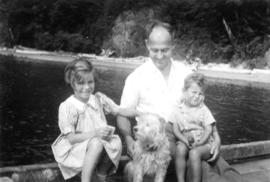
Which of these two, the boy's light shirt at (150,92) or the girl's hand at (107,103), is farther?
the boy's light shirt at (150,92)

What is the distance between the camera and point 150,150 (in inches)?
158

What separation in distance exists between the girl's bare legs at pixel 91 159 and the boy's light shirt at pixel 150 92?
0.76 m

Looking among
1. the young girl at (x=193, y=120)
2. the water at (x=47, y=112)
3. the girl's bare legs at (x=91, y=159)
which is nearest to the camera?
the girl's bare legs at (x=91, y=159)

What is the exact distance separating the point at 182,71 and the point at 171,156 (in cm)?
95

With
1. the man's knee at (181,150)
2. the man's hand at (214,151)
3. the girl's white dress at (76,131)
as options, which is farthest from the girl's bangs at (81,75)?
the man's hand at (214,151)

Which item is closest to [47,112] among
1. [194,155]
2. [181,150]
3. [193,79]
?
[193,79]

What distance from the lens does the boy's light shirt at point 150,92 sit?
4305 millimetres

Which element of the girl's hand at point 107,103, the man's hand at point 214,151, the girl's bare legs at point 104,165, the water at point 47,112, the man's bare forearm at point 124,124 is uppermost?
the girl's hand at point 107,103

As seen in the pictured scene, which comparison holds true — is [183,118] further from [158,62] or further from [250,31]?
[250,31]

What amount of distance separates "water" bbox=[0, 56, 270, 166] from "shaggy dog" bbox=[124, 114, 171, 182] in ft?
19.8

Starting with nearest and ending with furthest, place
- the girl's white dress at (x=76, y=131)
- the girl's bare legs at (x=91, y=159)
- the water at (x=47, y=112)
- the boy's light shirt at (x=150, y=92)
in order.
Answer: the girl's bare legs at (x=91, y=159), the girl's white dress at (x=76, y=131), the boy's light shirt at (x=150, y=92), the water at (x=47, y=112)

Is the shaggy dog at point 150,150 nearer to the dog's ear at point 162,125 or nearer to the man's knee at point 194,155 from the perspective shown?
the dog's ear at point 162,125

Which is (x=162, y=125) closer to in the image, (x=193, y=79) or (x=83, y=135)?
(x=193, y=79)

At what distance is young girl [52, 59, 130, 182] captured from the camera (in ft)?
12.1
